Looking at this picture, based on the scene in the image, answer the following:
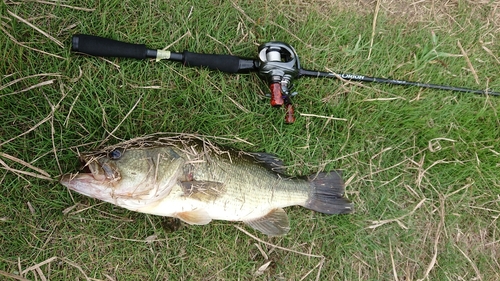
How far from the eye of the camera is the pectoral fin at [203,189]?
8.68ft

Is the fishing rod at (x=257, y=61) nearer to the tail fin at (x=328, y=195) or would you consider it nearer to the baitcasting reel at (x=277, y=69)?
the baitcasting reel at (x=277, y=69)

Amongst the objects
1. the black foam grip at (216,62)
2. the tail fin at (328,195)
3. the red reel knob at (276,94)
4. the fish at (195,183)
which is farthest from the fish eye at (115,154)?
the tail fin at (328,195)

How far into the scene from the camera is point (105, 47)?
2908 millimetres

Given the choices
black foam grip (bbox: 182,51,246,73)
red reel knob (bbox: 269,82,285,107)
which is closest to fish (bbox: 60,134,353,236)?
red reel knob (bbox: 269,82,285,107)

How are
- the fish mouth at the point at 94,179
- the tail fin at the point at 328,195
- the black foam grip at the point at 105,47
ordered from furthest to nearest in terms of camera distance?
the tail fin at the point at 328,195, the black foam grip at the point at 105,47, the fish mouth at the point at 94,179

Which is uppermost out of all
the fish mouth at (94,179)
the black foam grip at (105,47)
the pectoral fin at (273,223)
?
the black foam grip at (105,47)

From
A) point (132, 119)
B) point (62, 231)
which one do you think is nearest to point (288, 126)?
point (132, 119)

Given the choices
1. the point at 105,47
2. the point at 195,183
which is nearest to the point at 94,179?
the point at 195,183

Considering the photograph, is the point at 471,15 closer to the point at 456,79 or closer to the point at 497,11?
the point at 497,11

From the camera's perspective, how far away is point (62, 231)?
2.97 meters

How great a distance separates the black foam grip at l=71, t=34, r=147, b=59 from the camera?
2.87 m

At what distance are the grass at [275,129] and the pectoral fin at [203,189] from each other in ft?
1.82

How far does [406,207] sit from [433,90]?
1.07 meters

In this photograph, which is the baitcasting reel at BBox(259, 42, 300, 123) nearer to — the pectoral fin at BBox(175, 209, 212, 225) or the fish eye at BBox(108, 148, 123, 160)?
the pectoral fin at BBox(175, 209, 212, 225)
